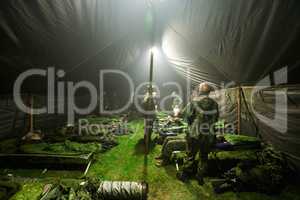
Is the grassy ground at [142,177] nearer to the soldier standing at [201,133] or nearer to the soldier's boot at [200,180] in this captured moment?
the soldier's boot at [200,180]

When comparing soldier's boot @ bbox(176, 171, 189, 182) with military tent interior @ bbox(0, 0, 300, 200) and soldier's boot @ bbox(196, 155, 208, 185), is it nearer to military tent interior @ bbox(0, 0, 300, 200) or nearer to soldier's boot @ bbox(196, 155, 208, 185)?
military tent interior @ bbox(0, 0, 300, 200)

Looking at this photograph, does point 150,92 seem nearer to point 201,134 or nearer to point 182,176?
point 201,134

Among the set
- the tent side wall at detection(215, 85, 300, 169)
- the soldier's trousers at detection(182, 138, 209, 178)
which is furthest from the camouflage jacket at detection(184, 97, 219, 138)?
the tent side wall at detection(215, 85, 300, 169)

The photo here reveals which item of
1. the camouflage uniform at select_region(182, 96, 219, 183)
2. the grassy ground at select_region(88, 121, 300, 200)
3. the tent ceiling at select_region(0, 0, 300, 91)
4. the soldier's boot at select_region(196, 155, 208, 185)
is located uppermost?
the tent ceiling at select_region(0, 0, 300, 91)

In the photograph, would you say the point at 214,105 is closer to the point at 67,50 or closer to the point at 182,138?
the point at 182,138

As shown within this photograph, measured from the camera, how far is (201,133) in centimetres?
319

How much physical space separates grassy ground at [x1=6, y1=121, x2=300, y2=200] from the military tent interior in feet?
0.07

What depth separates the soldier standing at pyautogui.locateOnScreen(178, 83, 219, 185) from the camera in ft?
10.5

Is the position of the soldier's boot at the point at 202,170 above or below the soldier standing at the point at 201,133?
below

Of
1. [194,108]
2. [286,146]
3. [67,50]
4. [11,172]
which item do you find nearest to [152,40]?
[194,108]

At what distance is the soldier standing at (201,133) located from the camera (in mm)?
3188

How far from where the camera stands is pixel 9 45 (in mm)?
1901

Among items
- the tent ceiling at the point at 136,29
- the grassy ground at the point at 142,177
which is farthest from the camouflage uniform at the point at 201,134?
the tent ceiling at the point at 136,29

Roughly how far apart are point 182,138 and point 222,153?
3.49 ft
